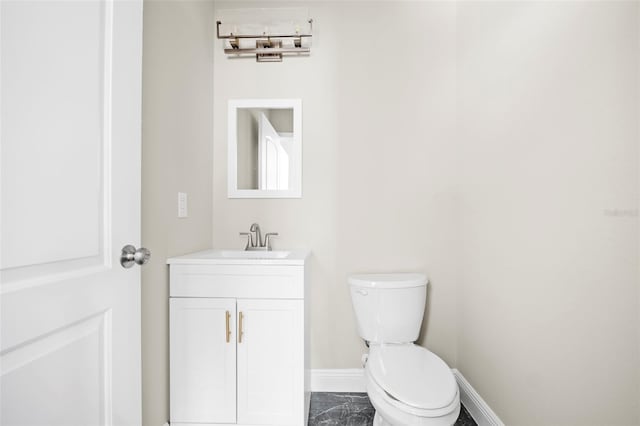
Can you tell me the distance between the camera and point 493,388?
1.49 metres

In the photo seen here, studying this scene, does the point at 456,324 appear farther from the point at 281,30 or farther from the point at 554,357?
the point at 281,30

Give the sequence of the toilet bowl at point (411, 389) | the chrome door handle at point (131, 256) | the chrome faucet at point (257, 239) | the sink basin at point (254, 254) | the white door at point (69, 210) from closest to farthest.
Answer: the white door at point (69, 210)
the chrome door handle at point (131, 256)
the toilet bowl at point (411, 389)
the sink basin at point (254, 254)
the chrome faucet at point (257, 239)

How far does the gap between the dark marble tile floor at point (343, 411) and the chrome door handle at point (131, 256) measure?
1.28m

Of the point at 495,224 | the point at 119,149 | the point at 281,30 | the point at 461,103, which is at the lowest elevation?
the point at 495,224

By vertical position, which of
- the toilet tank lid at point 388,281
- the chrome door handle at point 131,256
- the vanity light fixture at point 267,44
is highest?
the vanity light fixture at point 267,44

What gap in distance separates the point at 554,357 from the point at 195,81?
2.01 meters

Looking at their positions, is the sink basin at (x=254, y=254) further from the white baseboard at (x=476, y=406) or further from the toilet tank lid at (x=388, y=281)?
the white baseboard at (x=476, y=406)

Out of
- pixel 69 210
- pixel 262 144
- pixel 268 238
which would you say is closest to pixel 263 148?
pixel 262 144

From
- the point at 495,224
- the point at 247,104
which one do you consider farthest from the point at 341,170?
the point at 495,224

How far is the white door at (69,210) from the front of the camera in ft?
1.92

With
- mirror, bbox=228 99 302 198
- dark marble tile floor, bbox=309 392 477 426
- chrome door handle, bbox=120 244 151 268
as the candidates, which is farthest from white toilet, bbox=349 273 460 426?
chrome door handle, bbox=120 244 151 268

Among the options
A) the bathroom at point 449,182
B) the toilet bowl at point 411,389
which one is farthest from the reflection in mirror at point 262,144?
the toilet bowl at point 411,389

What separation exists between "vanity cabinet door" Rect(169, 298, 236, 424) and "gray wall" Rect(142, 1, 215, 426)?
0.05m

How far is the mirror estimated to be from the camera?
1961 millimetres
